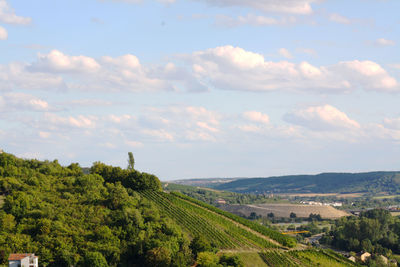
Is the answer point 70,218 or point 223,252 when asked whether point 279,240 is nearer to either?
point 223,252

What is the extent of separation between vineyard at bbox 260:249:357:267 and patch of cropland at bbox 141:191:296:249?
14.3 ft

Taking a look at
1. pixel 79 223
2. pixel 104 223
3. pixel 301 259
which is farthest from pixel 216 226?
pixel 79 223

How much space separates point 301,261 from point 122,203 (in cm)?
3910

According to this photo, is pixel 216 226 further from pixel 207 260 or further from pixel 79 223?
pixel 79 223

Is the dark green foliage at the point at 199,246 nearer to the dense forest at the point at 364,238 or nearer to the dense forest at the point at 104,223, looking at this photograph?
the dense forest at the point at 104,223

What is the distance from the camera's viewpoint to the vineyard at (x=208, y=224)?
4491 inches

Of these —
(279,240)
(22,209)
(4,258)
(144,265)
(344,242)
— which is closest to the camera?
(4,258)

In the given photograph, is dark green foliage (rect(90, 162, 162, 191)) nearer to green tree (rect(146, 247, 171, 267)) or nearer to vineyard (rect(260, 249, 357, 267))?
vineyard (rect(260, 249, 357, 267))

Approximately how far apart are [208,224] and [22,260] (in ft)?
173

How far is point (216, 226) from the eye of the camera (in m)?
123

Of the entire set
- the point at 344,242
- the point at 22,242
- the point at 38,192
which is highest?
the point at 38,192

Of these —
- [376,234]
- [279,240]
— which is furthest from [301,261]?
[376,234]

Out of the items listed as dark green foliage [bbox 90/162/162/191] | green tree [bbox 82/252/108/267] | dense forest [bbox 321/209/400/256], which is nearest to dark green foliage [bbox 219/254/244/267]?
green tree [bbox 82/252/108/267]

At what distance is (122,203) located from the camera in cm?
11175
